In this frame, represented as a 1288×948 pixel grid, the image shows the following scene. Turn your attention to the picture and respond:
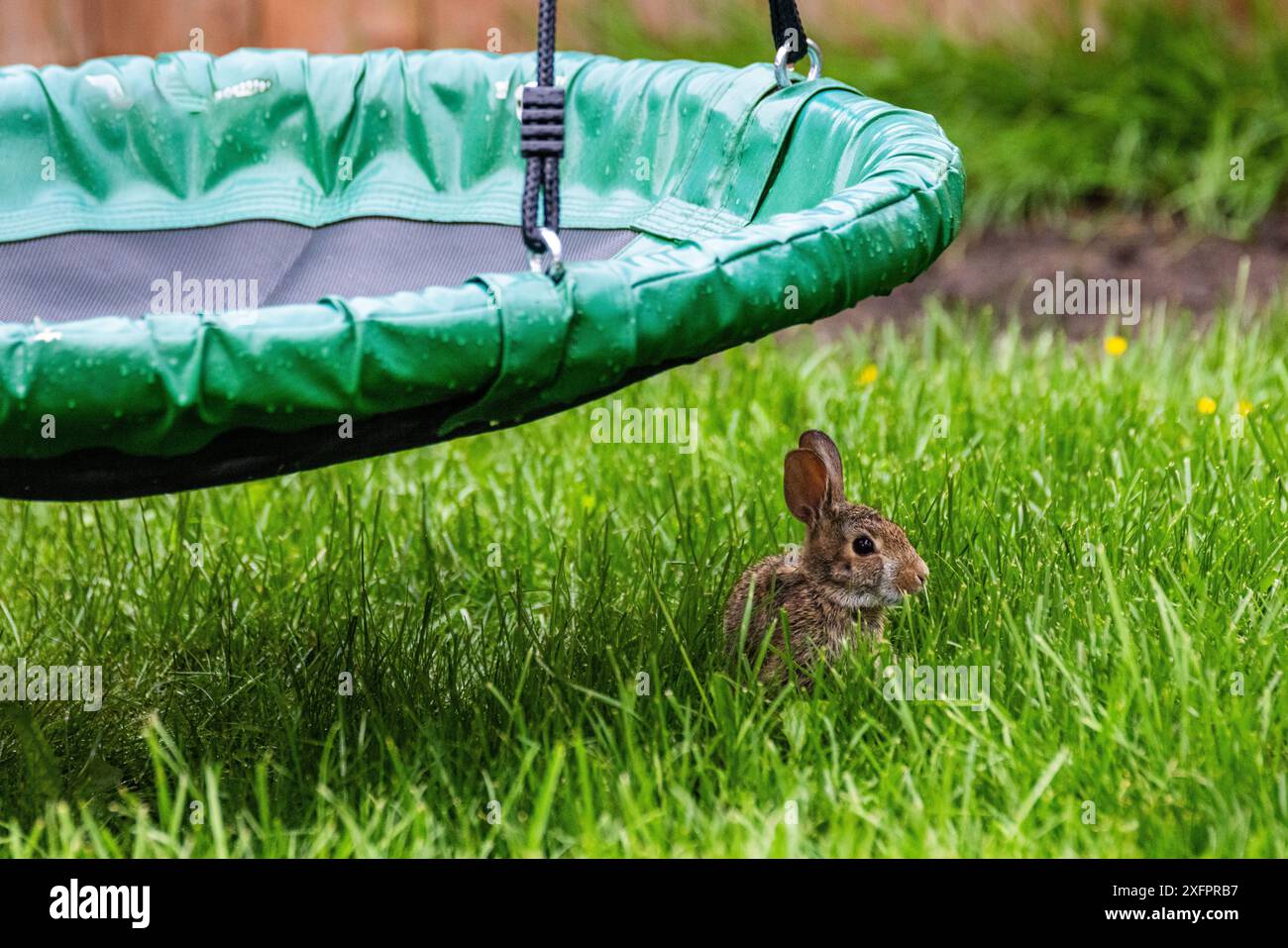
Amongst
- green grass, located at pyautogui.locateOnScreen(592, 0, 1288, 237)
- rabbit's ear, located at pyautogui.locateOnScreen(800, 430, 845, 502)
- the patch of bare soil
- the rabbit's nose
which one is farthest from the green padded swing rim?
green grass, located at pyautogui.locateOnScreen(592, 0, 1288, 237)

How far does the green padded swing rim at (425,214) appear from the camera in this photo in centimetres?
203

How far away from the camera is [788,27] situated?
9.99ft

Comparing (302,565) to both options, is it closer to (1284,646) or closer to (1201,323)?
(1284,646)

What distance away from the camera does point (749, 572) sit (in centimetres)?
303

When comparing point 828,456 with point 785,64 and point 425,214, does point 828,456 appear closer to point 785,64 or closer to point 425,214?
point 785,64

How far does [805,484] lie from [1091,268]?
10.9 feet

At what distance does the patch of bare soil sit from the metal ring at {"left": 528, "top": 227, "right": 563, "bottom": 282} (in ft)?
11.5

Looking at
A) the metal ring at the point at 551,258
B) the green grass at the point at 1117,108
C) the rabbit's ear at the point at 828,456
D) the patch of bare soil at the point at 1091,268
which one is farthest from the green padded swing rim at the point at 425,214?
the green grass at the point at 1117,108

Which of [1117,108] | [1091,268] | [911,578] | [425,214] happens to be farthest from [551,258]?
[1117,108]

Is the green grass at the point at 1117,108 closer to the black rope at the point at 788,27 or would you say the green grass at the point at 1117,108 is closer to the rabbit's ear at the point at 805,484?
the black rope at the point at 788,27

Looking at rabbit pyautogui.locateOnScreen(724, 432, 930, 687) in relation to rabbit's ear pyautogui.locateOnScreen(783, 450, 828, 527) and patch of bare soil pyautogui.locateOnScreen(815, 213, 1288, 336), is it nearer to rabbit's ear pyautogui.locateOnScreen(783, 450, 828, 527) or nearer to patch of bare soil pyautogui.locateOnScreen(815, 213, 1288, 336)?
rabbit's ear pyautogui.locateOnScreen(783, 450, 828, 527)

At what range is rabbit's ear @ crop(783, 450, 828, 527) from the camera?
285 cm

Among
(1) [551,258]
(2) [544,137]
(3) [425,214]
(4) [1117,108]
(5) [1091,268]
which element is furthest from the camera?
(4) [1117,108]
